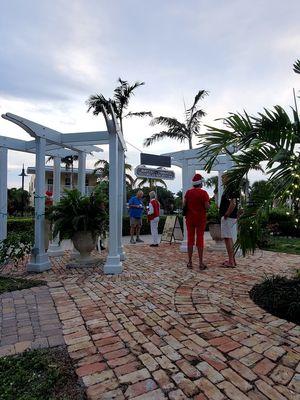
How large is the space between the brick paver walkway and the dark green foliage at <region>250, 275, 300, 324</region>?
0.14m

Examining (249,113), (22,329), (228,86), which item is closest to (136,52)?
(228,86)

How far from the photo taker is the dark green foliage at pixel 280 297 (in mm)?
3142

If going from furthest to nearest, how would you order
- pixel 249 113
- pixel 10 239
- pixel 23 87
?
pixel 23 87 < pixel 10 239 < pixel 249 113

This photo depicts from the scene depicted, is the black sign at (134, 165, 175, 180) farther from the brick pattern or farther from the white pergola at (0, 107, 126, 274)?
the brick pattern

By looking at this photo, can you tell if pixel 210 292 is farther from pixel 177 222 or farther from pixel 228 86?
pixel 177 222

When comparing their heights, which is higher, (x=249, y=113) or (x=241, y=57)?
(x=241, y=57)

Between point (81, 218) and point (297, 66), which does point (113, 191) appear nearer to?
point (81, 218)

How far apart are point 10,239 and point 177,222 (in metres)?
5.42

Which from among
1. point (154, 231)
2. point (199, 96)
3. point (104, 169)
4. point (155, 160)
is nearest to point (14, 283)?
point (154, 231)

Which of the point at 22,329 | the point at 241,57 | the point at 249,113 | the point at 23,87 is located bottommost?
the point at 22,329

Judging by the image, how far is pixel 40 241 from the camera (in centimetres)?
552

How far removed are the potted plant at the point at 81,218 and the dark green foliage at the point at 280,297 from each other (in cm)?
294

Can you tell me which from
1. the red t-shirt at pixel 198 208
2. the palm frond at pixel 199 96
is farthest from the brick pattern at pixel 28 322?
the palm frond at pixel 199 96

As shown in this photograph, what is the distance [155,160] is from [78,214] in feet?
11.5
